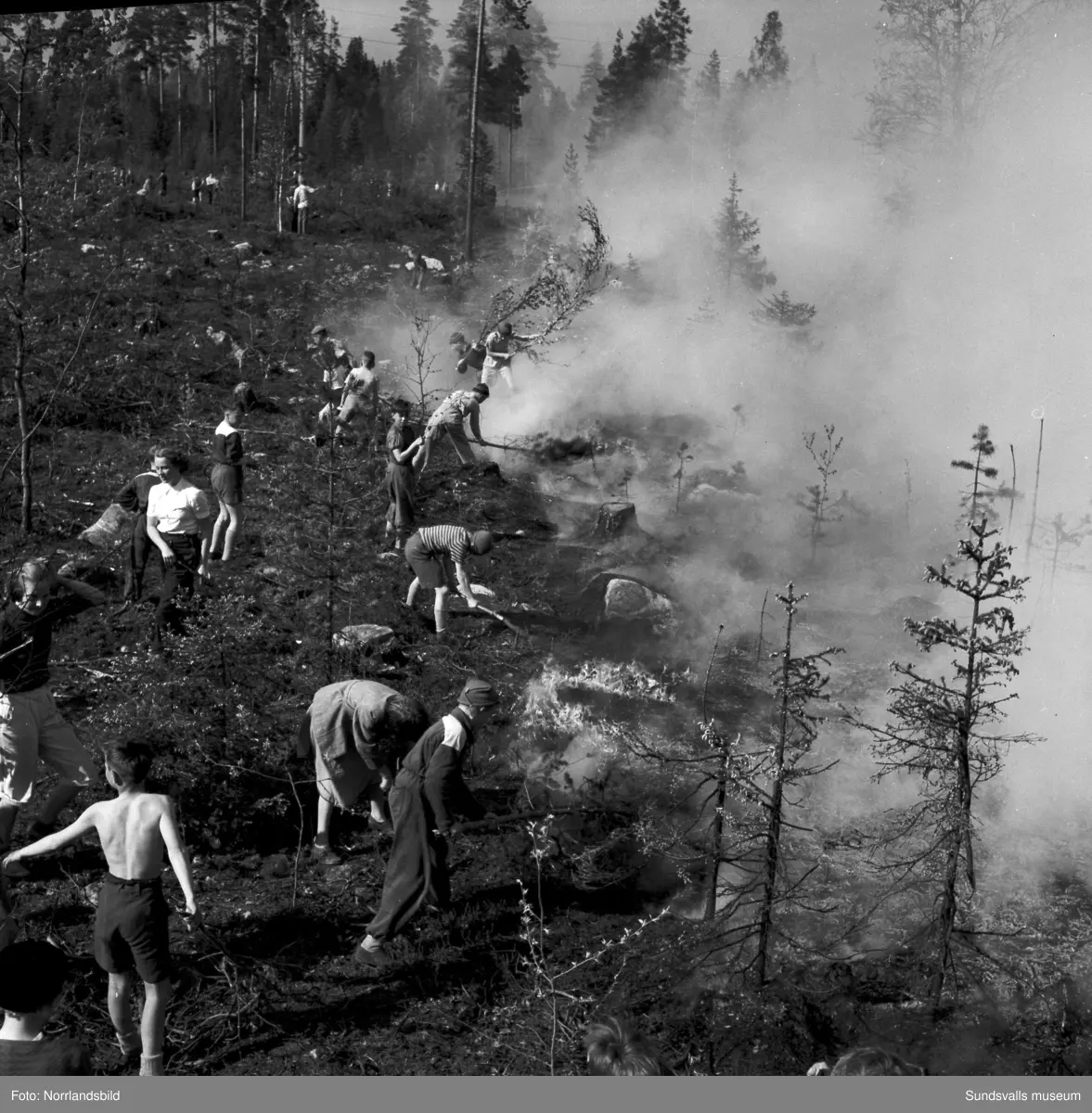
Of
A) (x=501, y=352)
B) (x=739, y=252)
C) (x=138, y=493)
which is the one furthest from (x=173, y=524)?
(x=739, y=252)

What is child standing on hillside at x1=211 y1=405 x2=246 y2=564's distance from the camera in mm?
9086

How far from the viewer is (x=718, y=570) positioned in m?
11.3

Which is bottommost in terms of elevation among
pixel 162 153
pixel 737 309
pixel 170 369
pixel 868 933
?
pixel 868 933

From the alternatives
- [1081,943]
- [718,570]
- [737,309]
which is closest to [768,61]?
[737,309]

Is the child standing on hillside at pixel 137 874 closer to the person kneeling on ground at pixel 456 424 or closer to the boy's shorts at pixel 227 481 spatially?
the boy's shorts at pixel 227 481

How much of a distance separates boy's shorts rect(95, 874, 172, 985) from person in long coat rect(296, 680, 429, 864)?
5.45 ft

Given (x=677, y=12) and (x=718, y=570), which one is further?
(x=677, y=12)

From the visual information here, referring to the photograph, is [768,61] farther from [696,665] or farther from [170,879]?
[170,879]

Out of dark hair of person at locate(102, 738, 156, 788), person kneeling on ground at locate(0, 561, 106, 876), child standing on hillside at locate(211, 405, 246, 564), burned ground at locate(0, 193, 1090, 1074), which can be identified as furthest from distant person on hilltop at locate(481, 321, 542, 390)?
dark hair of person at locate(102, 738, 156, 788)

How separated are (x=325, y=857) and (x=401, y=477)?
4.23 metres

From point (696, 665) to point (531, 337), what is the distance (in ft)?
22.6

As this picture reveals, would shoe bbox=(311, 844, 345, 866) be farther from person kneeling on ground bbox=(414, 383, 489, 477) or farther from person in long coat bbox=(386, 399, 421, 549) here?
person kneeling on ground bbox=(414, 383, 489, 477)

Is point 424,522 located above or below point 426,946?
above

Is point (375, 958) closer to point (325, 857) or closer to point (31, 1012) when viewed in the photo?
point (325, 857)
